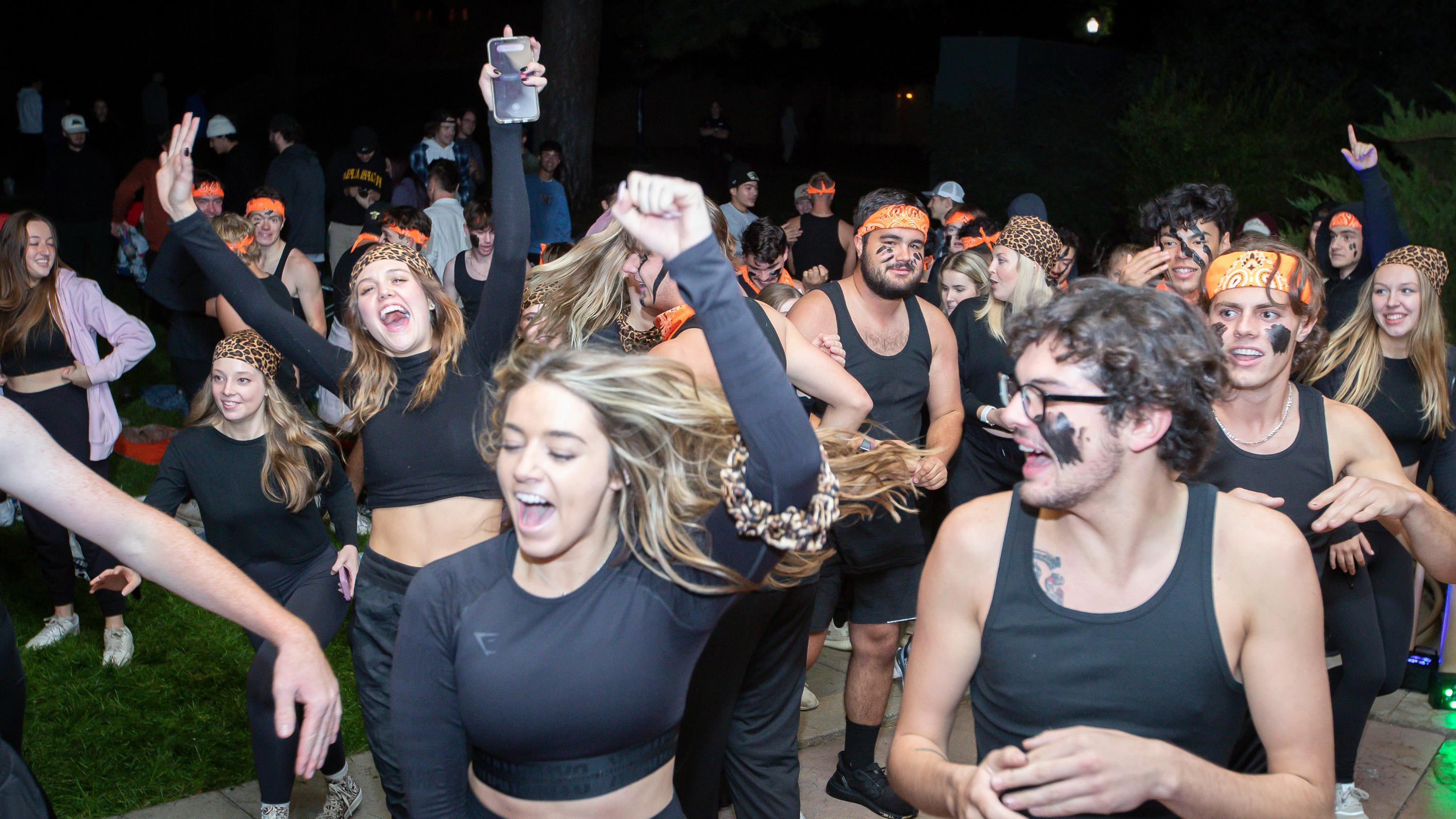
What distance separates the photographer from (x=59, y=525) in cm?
564

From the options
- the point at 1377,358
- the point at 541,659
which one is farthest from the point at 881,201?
the point at 541,659

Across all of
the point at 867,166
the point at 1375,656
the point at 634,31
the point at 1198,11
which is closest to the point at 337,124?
the point at 634,31

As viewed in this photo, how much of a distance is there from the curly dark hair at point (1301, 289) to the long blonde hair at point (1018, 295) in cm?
180

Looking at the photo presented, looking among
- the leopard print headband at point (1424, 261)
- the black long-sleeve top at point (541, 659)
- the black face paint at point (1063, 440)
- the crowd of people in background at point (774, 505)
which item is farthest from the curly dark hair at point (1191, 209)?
the black long-sleeve top at point (541, 659)

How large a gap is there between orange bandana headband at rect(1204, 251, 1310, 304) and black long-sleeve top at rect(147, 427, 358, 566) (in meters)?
3.17

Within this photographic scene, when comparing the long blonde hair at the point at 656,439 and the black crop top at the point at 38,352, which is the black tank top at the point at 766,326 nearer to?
the long blonde hair at the point at 656,439

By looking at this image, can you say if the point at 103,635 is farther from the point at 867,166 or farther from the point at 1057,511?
the point at 867,166

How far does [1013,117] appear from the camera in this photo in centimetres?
1714

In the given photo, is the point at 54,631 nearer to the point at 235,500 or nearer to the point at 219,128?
the point at 235,500

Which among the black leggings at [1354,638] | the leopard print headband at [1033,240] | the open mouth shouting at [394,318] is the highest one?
the leopard print headband at [1033,240]

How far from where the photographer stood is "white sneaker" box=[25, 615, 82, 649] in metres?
5.70

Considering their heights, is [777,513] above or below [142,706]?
above

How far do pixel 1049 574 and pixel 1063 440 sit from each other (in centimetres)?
28

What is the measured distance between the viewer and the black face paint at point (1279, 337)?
11.2 ft
